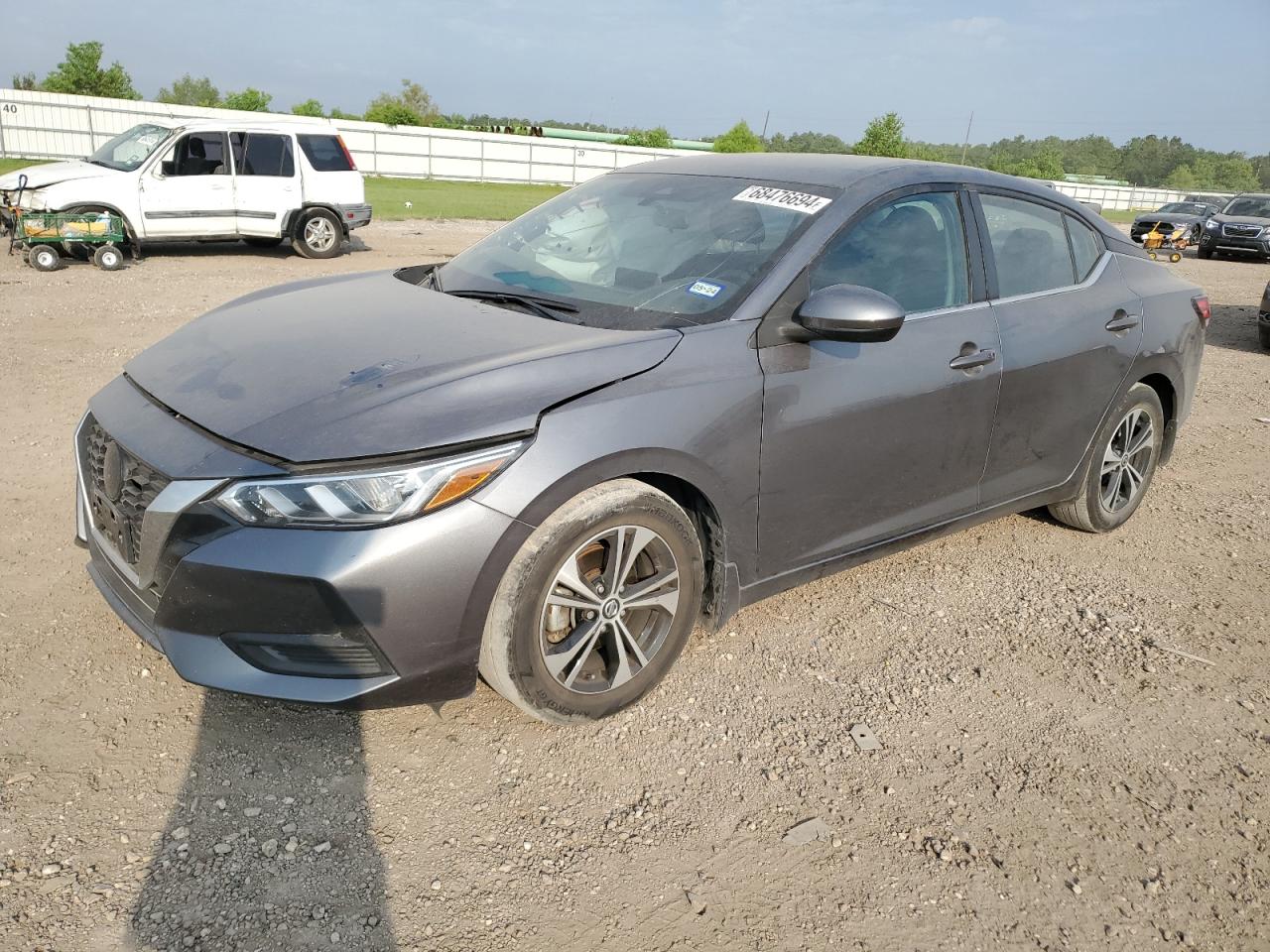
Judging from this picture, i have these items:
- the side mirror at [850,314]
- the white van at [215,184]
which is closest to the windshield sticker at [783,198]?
the side mirror at [850,314]

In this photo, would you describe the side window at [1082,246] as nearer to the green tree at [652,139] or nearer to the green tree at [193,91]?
the green tree at [652,139]

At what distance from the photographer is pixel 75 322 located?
844 cm

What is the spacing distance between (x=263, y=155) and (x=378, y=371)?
12058mm

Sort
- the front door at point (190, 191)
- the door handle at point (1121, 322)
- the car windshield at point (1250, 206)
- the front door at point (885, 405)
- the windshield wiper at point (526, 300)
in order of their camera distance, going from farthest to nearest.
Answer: the car windshield at point (1250, 206) < the front door at point (190, 191) < the door handle at point (1121, 322) < the windshield wiper at point (526, 300) < the front door at point (885, 405)

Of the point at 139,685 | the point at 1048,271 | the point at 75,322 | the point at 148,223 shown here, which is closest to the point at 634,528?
→ the point at 139,685

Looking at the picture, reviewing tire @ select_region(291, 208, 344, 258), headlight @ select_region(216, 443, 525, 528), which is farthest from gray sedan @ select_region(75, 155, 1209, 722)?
tire @ select_region(291, 208, 344, 258)

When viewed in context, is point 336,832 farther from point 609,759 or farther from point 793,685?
point 793,685

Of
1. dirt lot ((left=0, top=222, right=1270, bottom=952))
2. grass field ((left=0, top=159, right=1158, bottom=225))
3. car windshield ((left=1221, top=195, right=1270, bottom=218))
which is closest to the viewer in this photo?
dirt lot ((left=0, top=222, right=1270, bottom=952))

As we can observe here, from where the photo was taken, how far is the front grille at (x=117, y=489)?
2.72 metres

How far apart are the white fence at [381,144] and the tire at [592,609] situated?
93.3 feet

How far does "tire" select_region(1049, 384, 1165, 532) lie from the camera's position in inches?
182

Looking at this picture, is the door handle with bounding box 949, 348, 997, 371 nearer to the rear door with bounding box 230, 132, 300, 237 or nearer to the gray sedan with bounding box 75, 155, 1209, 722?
the gray sedan with bounding box 75, 155, 1209, 722

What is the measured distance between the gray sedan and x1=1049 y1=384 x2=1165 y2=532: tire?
0.59 feet

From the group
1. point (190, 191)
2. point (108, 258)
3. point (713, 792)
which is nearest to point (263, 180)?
point (190, 191)
